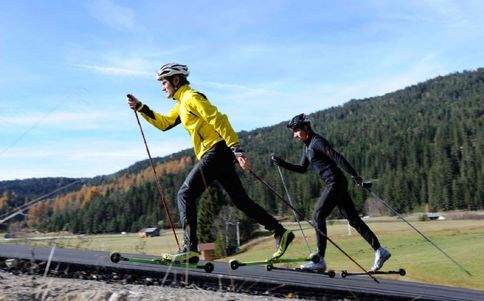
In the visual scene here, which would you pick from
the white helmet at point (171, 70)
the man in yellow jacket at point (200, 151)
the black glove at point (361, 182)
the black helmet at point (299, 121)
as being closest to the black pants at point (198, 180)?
the man in yellow jacket at point (200, 151)

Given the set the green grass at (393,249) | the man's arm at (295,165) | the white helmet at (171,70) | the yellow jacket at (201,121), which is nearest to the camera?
the yellow jacket at (201,121)

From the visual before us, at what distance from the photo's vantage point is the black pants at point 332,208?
811 cm

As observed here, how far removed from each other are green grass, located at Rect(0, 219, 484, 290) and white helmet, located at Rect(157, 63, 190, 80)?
2.13 meters

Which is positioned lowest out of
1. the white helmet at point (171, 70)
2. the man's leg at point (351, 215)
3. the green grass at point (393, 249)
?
the green grass at point (393, 249)

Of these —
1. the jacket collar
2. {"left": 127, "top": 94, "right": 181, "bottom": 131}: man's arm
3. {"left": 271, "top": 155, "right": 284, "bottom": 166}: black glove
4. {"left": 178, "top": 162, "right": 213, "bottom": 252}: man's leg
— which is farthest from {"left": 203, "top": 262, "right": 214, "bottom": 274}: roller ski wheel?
{"left": 271, "top": 155, "right": 284, "bottom": 166}: black glove

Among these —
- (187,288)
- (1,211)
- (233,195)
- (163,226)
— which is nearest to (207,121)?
(233,195)

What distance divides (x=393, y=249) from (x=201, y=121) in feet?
163

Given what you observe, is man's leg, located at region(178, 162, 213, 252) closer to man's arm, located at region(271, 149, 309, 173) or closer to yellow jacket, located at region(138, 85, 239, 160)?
yellow jacket, located at region(138, 85, 239, 160)

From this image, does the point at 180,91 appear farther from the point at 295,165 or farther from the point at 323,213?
the point at 323,213

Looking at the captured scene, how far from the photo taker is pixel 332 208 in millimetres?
7984

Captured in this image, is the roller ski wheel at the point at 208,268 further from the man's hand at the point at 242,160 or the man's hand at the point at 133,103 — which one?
the man's hand at the point at 133,103

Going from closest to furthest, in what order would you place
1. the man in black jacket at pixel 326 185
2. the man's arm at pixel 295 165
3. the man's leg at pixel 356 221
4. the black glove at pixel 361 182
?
the black glove at pixel 361 182, the man in black jacket at pixel 326 185, the man's leg at pixel 356 221, the man's arm at pixel 295 165

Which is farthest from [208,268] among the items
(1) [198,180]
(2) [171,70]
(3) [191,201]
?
(2) [171,70]

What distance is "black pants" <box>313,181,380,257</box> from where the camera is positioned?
811 centimetres
